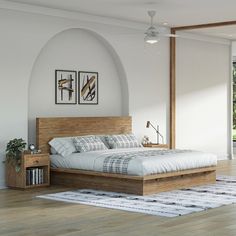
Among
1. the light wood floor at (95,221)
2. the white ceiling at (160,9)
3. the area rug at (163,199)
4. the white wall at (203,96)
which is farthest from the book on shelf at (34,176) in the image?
the white wall at (203,96)

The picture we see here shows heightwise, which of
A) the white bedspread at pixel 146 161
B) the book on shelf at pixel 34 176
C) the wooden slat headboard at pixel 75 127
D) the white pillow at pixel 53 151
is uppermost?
the wooden slat headboard at pixel 75 127

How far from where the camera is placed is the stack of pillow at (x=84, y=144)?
28.5 feet

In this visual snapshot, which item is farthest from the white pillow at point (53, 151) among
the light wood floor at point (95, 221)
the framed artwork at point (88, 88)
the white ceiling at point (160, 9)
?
the white ceiling at point (160, 9)

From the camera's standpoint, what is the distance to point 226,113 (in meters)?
12.9

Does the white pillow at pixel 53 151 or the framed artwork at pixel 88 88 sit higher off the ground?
the framed artwork at pixel 88 88

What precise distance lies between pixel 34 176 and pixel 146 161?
1.65 metres

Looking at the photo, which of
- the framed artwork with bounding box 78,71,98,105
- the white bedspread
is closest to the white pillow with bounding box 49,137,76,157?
the white bedspread

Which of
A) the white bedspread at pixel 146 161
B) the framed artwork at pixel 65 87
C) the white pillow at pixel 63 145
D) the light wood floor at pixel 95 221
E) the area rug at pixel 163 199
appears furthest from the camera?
the framed artwork at pixel 65 87

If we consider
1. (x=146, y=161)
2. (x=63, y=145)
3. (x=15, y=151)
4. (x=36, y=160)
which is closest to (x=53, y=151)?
(x=63, y=145)

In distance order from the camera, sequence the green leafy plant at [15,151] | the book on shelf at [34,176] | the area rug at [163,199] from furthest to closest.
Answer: the book on shelf at [34,176], the green leafy plant at [15,151], the area rug at [163,199]

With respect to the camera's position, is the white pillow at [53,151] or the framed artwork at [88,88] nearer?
the white pillow at [53,151]

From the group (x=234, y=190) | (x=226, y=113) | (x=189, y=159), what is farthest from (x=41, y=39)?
(x=226, y=113)

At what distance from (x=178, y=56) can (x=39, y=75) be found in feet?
10.9

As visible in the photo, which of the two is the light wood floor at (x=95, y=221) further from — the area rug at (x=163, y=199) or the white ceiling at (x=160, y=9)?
the white ceiling at (x=160, y=9)
